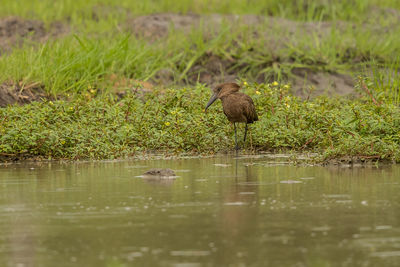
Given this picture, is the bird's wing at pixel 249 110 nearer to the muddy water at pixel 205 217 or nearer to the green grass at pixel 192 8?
the muddy water at pixel 205 217

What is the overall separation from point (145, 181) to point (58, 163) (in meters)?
2.19

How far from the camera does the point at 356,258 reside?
4621 millimetres

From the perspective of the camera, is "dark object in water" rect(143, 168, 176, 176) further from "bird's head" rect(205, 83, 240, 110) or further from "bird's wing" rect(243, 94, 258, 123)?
"bird's head" rect(205, 83, 240, 110)

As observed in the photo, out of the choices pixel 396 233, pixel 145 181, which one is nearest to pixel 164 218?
pixel 396 233

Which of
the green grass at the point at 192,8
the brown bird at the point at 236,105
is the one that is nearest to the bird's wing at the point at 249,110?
the brown bird at the point at 236,105

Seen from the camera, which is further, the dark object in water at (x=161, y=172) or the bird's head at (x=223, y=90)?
the bird's head at (x=223, y=90)

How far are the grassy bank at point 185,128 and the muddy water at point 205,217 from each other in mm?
1104

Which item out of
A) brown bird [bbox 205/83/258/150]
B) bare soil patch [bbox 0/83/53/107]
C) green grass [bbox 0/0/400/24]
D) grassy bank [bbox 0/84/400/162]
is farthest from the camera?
green grass [bbox 0/0/400/24]

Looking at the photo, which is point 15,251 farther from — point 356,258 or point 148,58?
point 148,58

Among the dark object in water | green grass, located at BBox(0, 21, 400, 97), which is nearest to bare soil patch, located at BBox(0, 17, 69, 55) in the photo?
green grass, located at BBox(0, 21, 400, 97)

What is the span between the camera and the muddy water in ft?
15.5

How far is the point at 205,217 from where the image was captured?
5887 millimetres

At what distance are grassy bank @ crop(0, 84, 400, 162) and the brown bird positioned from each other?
0.64 feet

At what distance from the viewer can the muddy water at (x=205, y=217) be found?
473cm
